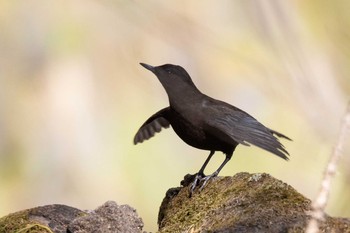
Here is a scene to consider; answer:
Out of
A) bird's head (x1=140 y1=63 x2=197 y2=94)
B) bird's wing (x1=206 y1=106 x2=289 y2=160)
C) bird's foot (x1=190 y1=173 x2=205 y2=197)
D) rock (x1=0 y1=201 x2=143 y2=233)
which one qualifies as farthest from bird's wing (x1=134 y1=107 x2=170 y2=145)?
rock (x1=0 y1=201 x2=143 y2=233)

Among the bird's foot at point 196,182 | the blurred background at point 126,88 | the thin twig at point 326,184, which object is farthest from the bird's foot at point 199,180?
the blurred background at point 126,88

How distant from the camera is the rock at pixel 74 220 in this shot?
118 inches

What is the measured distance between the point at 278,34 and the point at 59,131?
297 centimetres

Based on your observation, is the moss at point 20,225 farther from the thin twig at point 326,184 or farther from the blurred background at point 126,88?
the blurred background at point 126,88

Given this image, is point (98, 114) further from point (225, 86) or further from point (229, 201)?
point (229, 201)

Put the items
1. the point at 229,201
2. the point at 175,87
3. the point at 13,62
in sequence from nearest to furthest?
the point at 229,201 < the point at 175,87 < the point at 13,62

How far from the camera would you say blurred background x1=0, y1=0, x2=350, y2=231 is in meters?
7.29

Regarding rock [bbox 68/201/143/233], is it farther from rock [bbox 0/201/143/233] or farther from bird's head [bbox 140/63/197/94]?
bird's head [bbox 140/63/197/94]

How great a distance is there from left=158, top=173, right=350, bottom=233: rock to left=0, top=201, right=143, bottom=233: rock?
16 cm

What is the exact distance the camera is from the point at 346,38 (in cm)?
607

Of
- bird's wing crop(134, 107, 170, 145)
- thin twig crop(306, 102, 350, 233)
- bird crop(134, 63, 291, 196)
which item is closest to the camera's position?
thin twig crop(306, 102, 350, 233)

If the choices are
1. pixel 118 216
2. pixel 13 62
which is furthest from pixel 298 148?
pixel 118 216

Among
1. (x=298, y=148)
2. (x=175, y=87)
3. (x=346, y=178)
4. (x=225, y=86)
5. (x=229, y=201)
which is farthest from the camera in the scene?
(x=225, y=86)

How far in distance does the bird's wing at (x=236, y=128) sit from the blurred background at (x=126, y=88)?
3147mm
